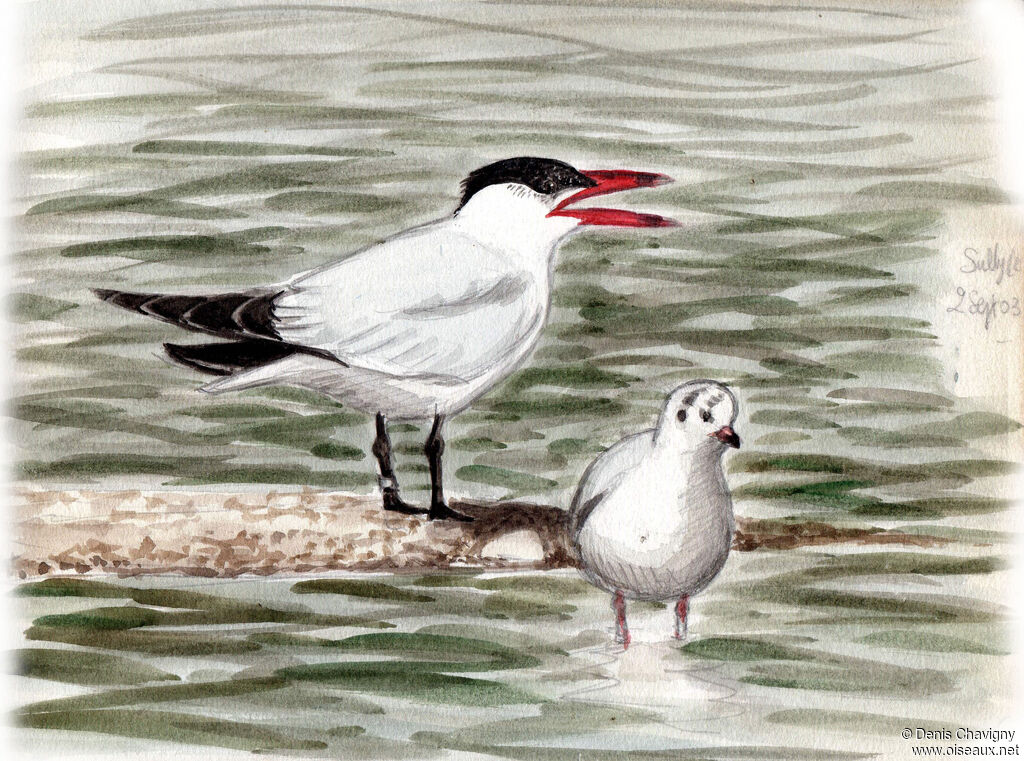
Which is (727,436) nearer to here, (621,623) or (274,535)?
(621,623)

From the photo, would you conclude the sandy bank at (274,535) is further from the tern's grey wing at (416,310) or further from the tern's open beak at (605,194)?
the tern's open beak at (605,194)

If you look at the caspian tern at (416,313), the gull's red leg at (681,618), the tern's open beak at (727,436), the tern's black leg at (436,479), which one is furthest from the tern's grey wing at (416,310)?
the gull's red leg at (681,618)

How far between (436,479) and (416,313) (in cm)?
28

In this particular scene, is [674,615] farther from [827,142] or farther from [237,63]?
[237,63]

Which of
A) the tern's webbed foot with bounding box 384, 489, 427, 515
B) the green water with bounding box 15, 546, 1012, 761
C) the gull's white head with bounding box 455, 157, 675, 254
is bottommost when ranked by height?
the green water with bounding box 15, 546, 1012, 761

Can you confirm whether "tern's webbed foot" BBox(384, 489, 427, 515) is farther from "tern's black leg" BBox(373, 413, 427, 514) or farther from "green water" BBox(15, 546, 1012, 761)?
"green water" BBox(15, 546, 1012, 761)

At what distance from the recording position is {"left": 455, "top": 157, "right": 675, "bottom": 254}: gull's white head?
65.9 inches

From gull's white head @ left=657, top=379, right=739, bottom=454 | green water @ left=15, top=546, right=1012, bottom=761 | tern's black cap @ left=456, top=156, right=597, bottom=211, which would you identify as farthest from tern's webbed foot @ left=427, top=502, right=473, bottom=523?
tern's black cap @ left=456, top=156, right=597, bottom=211

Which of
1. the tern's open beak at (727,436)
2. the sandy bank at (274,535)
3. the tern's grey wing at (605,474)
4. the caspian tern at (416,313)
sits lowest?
the sandy bank at (274,535)

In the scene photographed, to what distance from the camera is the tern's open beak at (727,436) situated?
1.49 metres

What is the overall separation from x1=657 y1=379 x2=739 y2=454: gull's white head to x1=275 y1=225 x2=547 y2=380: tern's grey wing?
283 millimetres

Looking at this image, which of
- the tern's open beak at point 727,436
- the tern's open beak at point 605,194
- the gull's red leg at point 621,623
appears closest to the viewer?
the tern's open beak at point 727,436

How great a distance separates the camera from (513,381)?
168 centimetres
